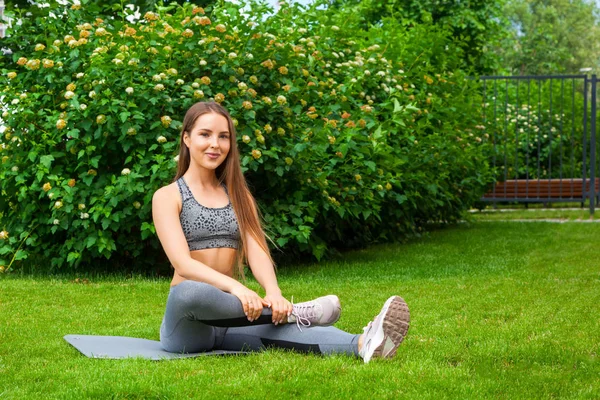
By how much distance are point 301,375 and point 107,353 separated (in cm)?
101

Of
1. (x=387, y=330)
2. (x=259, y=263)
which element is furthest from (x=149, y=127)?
(x=387, y=330)

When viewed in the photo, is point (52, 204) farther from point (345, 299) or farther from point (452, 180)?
point (452, 180)

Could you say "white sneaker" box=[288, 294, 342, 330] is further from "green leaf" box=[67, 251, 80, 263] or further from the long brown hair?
"green leaf" box=[67, 251, 80, 263]

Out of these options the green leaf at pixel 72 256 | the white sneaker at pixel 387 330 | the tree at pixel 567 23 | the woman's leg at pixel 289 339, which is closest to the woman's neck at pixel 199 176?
the woman's leg at pixel 289 339

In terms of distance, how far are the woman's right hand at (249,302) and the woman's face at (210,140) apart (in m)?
0.64

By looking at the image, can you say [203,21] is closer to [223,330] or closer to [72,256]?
[72,256]

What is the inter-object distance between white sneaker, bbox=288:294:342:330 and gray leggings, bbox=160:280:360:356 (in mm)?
57

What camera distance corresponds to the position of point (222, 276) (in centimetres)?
403

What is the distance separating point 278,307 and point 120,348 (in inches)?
33.0

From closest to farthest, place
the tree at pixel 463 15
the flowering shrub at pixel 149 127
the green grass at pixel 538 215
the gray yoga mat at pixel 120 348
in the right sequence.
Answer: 1. the gray yoga mat at pixel 120 348
2. the flowering shrub at pixel 149 127
3. the green grass at pixel 538 215
4. the tree at pixel 463 15

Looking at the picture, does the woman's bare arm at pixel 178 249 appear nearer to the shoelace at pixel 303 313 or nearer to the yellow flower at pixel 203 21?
the shoelace at pixel 303 313

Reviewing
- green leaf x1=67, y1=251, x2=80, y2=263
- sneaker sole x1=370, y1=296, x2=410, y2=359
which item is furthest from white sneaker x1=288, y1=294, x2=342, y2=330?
green leaf x1=67, y1=251, x2=80, y2=263

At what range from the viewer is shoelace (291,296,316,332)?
4.04 meters

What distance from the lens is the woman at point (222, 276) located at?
12.8 ft
